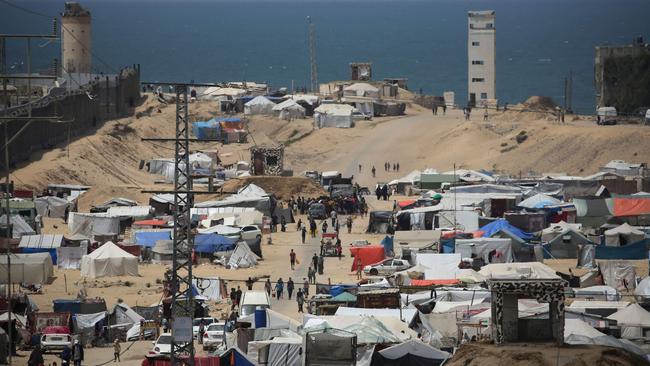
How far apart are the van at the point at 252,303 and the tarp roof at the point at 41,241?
10073mm

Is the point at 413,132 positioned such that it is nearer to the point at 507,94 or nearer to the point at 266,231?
the point at 266,231

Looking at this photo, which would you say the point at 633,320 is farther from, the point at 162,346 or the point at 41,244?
the point at 41,244

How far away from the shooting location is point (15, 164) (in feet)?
204

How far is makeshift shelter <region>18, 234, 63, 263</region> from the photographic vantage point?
4444 cm

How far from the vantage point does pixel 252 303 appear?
35531mm

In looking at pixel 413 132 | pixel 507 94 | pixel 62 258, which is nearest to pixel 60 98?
pixel 413 132

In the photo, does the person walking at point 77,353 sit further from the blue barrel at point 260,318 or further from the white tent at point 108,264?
the white tent at point 108,264

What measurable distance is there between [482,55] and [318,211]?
41.3 m

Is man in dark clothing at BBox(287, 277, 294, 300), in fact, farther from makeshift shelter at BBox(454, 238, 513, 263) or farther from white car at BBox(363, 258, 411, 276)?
makeshift shelter at BBox(454, 238, 513, 263)

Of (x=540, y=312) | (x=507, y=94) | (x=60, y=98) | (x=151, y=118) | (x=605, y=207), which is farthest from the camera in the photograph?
(x=507, y=94)

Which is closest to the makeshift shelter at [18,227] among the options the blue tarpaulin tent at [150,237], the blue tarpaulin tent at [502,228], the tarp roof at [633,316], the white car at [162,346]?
the blue tarpaulin tent at [150,237]

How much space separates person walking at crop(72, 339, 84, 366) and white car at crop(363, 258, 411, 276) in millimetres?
10915

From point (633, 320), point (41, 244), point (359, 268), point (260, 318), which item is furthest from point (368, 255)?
point (633, 320)

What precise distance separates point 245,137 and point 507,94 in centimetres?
7792
